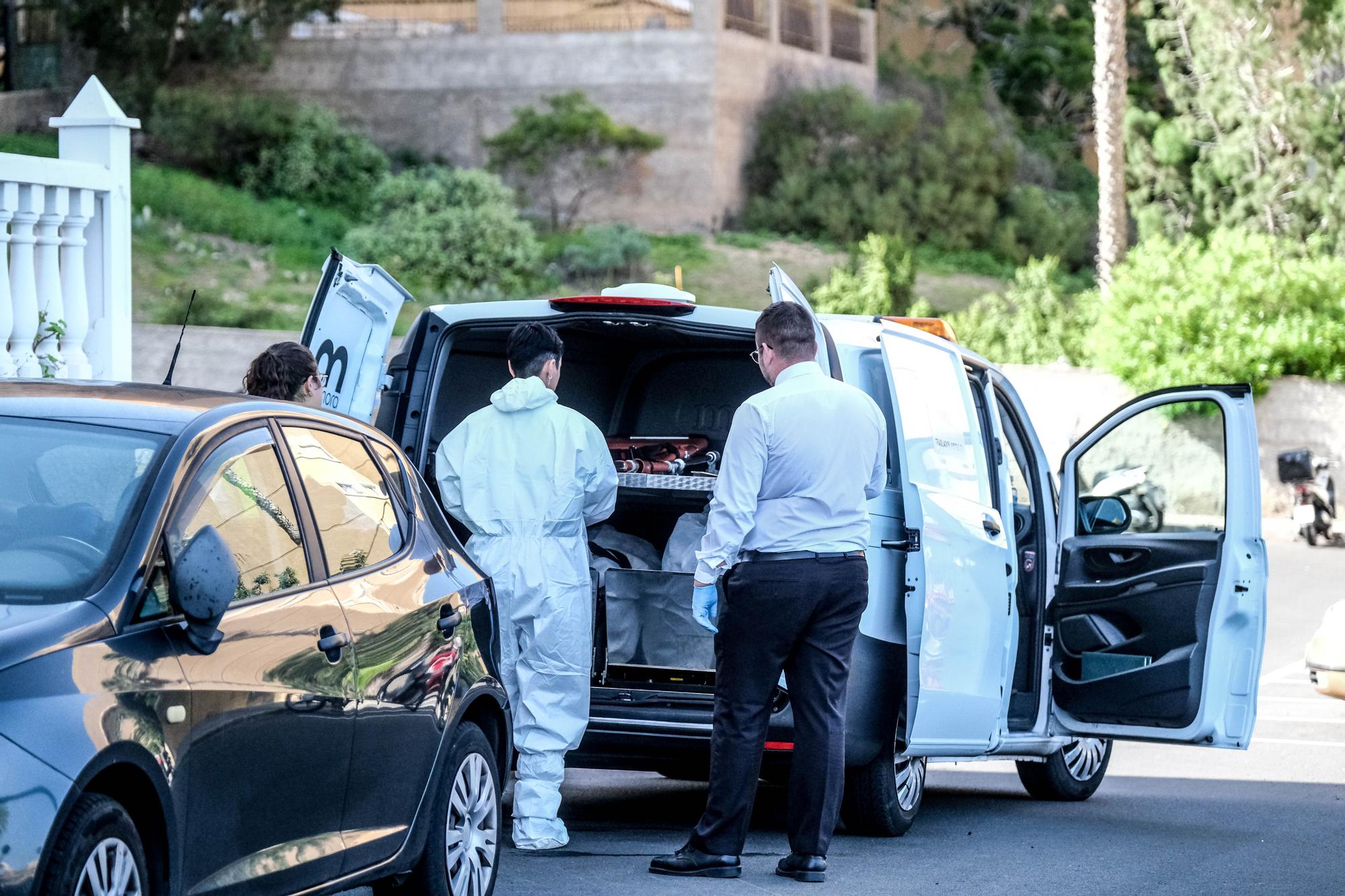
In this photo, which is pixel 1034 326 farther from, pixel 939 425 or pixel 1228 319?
pixel 939 425

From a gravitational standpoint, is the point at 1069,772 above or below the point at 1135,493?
below

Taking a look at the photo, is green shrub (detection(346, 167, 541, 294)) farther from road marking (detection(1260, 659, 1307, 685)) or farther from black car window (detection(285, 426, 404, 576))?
black car window (detection(285, 426, 404, 576))

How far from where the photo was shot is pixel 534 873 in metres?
6.84

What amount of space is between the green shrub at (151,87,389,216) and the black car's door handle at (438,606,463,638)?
36840 mm

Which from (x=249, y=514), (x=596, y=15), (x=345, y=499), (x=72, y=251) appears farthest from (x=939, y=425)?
(x=596, y=15)

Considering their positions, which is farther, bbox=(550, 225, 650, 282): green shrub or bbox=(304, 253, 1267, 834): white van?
bbox=(550, 225, 650, 282): green shrub

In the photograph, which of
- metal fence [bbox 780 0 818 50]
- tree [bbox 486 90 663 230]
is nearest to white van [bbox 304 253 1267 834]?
tree [bbox 486 90 663 230]

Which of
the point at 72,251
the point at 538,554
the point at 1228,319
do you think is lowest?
the point at 538,554

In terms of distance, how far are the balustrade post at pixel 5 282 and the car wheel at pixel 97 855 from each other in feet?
18.8

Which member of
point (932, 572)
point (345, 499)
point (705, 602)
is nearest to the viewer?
point (345, 499)

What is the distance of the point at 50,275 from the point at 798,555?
491 cm

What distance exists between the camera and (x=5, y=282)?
931cm

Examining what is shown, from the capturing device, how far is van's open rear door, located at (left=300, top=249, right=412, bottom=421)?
7.77 m

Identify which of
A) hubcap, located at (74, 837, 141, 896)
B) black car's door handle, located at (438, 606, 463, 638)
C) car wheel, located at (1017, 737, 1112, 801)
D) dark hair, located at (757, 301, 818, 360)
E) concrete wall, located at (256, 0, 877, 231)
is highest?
concrete wall, located at (256, 0, 877, 231)
